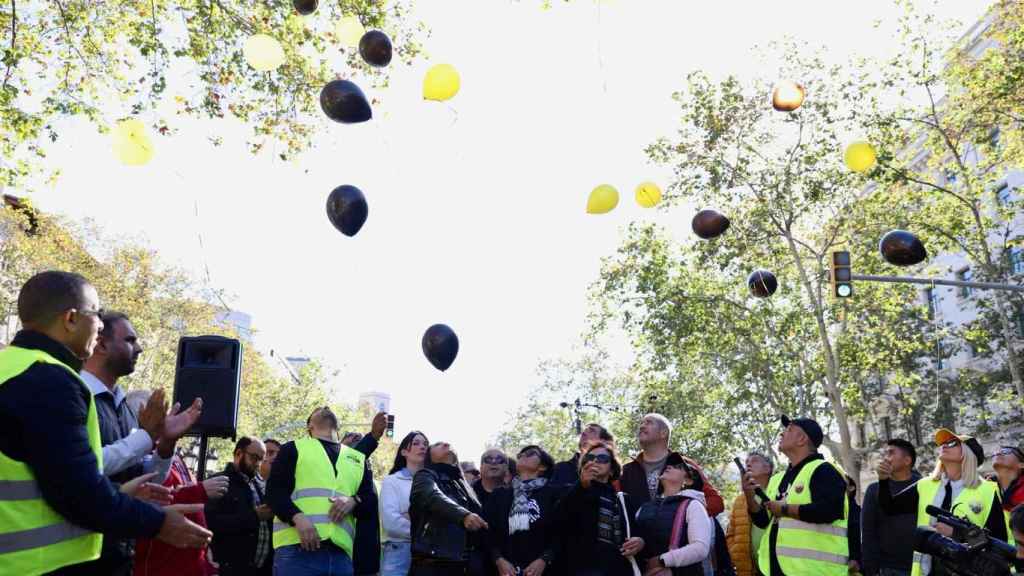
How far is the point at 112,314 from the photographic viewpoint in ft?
13.9

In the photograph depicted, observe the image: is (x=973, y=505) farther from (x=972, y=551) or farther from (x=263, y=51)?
(x=263, y=51)

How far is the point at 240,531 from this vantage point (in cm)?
686

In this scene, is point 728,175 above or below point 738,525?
above

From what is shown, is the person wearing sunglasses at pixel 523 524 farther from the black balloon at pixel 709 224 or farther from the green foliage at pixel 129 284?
the green foliage at pixel 129 284

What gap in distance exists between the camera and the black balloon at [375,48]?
764cm

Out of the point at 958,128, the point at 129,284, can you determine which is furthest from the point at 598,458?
the point at 129,284

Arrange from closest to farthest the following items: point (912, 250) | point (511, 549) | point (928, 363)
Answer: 1. point (511, 549)
2. point (912, 250)
3. point (928, 363)

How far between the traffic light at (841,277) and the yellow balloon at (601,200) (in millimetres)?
7283

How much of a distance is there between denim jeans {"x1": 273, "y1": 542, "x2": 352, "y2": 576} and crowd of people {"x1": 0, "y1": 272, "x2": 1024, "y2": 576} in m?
0.01

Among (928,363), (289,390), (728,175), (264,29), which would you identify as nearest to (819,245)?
(728,175)

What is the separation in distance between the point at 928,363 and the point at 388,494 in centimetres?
3153

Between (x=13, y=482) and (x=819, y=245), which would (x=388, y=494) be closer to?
(x=13, y=482)

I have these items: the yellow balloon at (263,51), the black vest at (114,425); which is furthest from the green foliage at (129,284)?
the black vest at (114,425)

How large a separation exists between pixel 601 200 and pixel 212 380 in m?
3.75
